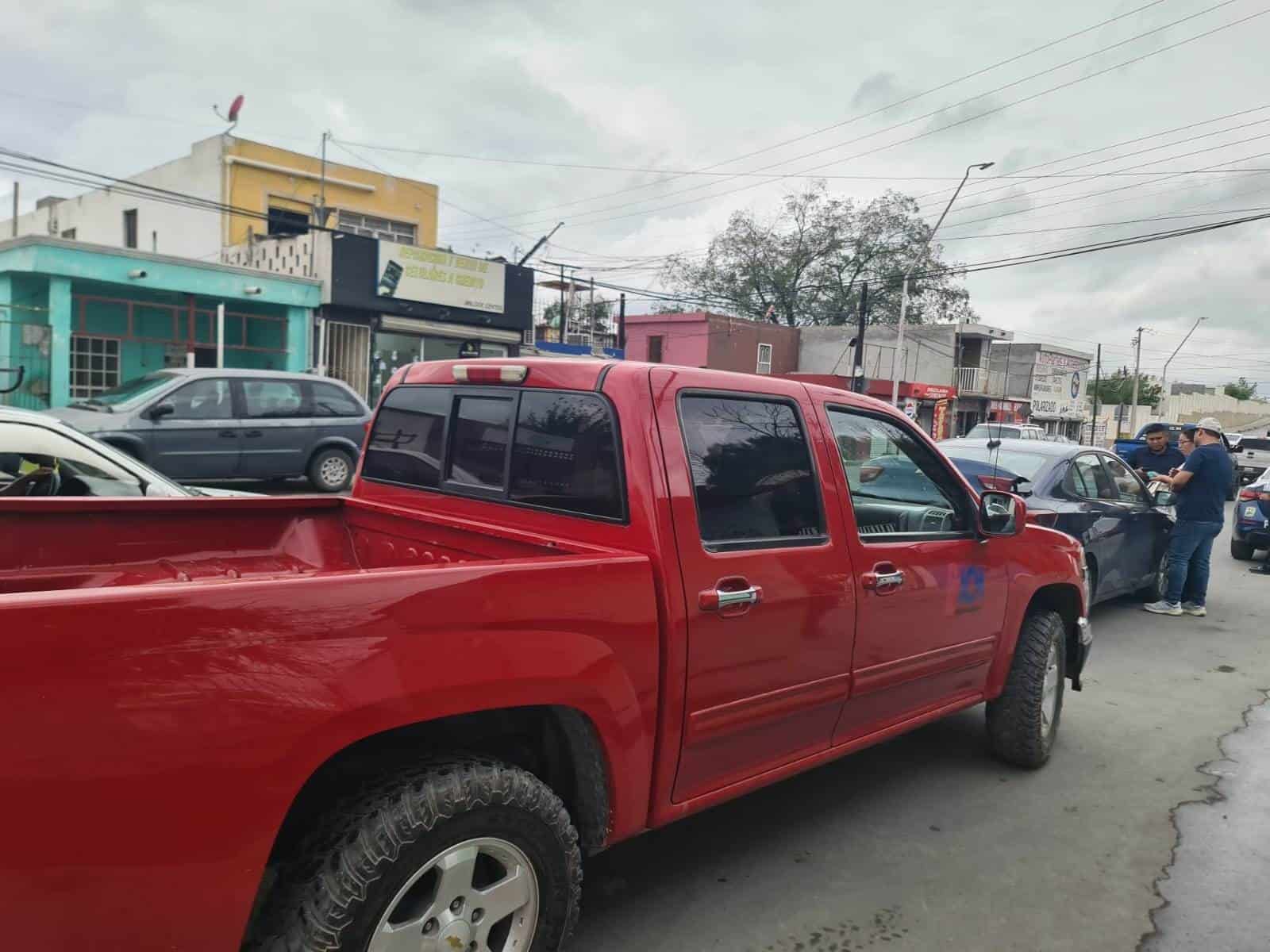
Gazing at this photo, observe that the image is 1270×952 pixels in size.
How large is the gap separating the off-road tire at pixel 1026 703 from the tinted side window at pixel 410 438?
2826mm

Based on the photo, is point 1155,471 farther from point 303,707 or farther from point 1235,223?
point 303,707

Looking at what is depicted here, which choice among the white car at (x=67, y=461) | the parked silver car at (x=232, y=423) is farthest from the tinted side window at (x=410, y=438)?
the parked silver car at (x=232, y=423)

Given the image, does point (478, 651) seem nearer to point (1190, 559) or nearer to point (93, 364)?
point (1190, 559)

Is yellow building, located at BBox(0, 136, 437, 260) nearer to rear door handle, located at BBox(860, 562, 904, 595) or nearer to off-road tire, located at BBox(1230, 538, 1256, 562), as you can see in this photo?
off-road tire, located at BBox(1230, 538, 1256, 562)

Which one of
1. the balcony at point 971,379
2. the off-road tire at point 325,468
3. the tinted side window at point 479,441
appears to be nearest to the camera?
the tinted side window at point 479,441

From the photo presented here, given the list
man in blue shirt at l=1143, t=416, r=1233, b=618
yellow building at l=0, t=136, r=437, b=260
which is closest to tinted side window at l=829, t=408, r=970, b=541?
man in blue shirt at l=1143, t=416, r=1233, b=618

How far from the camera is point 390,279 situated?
21703mm

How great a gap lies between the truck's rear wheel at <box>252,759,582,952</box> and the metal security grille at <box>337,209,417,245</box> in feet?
84.5

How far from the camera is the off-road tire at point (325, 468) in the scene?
1255cm

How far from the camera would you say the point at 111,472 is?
16.5 feet

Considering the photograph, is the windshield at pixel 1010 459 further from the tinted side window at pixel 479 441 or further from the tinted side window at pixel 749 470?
the tinted side window at pixel 479 441

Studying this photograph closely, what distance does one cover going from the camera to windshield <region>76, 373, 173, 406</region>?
36.4 feet

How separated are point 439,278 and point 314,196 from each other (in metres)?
6.17

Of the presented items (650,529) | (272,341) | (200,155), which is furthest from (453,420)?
(200,155)
